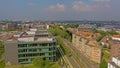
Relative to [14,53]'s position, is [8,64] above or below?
A: below

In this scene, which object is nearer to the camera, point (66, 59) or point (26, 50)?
point (26, 50)

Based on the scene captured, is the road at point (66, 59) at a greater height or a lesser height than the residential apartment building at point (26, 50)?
lesser

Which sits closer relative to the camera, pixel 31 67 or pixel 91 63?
pixel 31 67

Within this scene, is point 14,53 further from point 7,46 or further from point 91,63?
point 91,63

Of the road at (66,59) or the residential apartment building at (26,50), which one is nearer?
the residential apartment building at (26,50)

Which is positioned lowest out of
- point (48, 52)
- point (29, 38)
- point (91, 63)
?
point (91, 63)

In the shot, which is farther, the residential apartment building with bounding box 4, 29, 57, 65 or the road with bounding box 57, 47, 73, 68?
the road with bounding box 57, 47, 73, 68

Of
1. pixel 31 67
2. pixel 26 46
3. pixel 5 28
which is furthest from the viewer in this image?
pixel 5 28

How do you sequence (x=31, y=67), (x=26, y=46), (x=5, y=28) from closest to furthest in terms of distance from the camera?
(x=31, y=67) → (x=26, y=46) → (x=5, y=28)

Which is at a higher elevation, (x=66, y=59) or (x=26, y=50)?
(x=26, y=50)

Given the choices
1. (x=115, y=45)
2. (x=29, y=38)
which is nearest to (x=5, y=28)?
(x=29, y=38)

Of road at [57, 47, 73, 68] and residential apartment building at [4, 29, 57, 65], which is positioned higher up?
residential apartment building at [4, 29, 57, 65]
